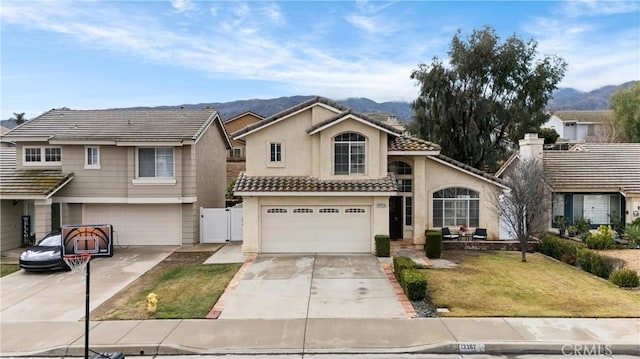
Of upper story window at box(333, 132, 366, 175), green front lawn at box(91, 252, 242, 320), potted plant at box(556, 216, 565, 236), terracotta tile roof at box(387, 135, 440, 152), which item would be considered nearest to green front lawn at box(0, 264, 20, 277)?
green front lawn at box(91, 252, 242, 320)

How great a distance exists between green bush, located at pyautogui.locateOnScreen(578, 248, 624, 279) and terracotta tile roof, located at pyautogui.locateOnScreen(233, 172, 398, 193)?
711 cm

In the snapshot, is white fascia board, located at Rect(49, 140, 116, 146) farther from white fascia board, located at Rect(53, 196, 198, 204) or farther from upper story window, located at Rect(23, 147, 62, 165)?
white fascia board, located at Rect(53, 196, 198, 204)

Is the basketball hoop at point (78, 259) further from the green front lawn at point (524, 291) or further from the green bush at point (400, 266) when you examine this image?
the green bush at point (400, 266)

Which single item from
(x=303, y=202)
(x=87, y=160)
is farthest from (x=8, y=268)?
(x=303, y=202)

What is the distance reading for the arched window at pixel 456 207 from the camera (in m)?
20.7

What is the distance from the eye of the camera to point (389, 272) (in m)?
15.4

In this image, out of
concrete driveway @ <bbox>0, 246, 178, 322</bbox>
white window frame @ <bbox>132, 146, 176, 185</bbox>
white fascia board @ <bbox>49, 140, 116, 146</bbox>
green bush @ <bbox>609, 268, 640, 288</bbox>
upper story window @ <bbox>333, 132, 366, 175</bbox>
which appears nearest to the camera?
concrete driveway @ <bbox>0, 246, 178, 322</bbox>

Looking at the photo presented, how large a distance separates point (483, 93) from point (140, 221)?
88.5ft

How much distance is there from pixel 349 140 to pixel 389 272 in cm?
598

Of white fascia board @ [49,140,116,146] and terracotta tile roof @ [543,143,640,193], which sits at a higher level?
white fascia board @ [49,140,116,146]

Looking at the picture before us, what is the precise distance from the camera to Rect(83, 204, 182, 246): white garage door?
2142cm

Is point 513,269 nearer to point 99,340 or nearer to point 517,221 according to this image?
point 517,221

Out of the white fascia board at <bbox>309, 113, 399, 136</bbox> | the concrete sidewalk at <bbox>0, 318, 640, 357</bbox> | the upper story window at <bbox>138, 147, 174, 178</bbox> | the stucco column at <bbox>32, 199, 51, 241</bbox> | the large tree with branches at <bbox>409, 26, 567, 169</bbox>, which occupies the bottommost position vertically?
the concrete sidewalk at <bbox>0, 318, 640, 357</bbox>

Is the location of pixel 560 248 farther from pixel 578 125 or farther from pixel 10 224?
pixel 578 125
